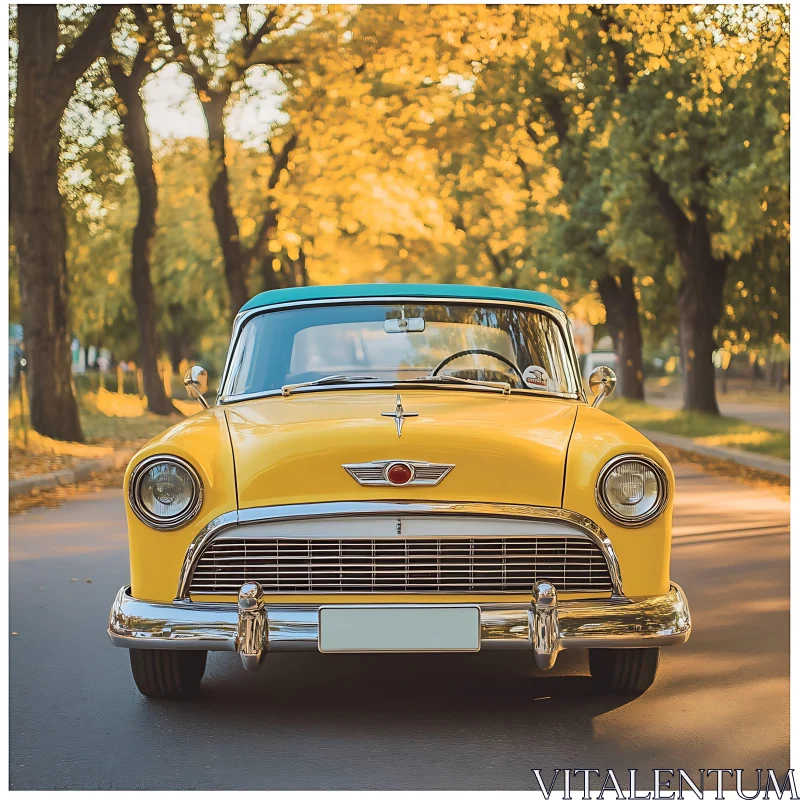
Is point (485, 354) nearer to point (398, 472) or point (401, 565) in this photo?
point (398, 472)

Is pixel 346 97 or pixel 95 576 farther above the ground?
pixel 346 97

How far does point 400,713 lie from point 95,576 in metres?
3.89

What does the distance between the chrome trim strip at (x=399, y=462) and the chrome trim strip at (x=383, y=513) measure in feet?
0.22

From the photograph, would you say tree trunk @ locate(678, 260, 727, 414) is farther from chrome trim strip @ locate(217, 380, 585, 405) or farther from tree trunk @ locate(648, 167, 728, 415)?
chrome trim strip @ locate(217, 380, 585, 405)

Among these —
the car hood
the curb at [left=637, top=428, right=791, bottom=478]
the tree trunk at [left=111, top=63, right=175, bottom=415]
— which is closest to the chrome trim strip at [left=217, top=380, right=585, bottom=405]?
the car hood

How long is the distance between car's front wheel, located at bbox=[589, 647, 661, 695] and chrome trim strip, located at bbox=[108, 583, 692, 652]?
409 millimetres

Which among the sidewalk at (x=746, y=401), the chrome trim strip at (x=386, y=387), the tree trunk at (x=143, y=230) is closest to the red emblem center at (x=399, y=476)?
the chrome trim strip at (x=386, y=387)

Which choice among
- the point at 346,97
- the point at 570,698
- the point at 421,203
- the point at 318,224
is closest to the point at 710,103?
the point at 346,97

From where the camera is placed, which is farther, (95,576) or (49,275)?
(49,275)

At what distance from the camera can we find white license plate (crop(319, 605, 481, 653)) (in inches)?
174

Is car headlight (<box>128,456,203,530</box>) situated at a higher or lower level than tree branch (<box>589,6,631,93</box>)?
lower

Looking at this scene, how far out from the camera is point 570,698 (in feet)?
16.9

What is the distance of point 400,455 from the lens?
463cm

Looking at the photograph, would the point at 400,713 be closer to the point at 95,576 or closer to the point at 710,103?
the point at 95,576
